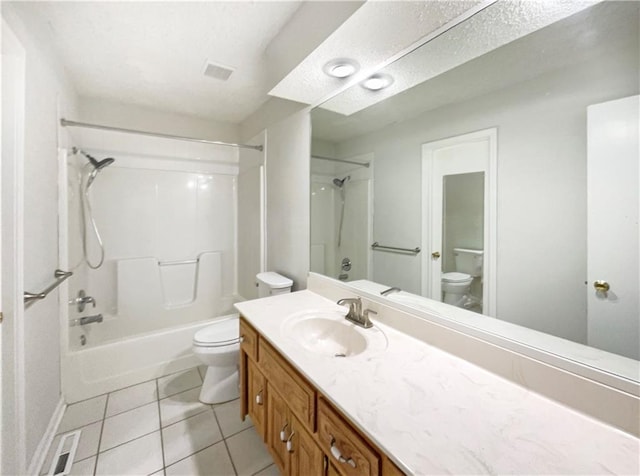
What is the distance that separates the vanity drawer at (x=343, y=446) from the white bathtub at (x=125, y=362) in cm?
191

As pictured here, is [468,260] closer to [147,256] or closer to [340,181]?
[340,181]

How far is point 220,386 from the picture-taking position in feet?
6.22

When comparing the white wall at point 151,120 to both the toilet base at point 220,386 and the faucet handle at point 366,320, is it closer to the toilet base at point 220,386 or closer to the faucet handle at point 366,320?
the toilet base at point 220,386

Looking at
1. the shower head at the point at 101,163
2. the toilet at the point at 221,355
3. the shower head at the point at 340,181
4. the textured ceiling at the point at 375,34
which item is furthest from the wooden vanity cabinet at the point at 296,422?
the shower head at the point at 101,163

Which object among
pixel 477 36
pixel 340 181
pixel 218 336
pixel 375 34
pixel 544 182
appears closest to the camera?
pixel 544 182

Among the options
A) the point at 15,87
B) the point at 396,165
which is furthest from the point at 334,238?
the point at 15,87

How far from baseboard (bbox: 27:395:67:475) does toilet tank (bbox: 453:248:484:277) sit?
2.25m

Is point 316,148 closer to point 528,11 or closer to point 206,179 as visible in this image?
point 528,11

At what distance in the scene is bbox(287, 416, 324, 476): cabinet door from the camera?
0.86 meters

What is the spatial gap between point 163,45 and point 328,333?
204cm

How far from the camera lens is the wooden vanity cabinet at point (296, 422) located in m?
0.70

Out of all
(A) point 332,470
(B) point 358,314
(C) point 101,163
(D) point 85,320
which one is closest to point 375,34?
(B) point 358,314

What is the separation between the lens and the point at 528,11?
0.88 meters

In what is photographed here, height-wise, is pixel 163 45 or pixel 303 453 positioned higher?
pixel 163 45
